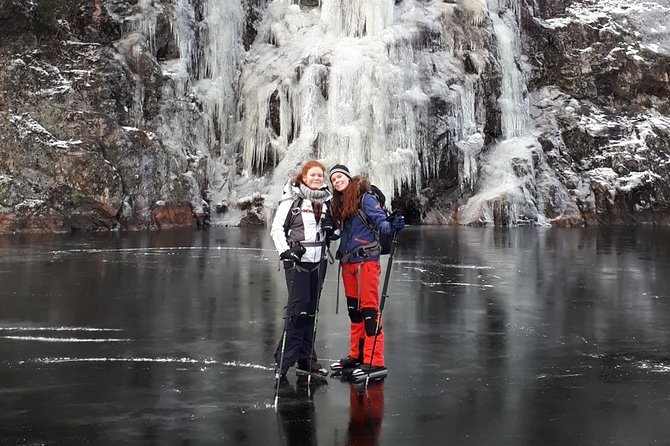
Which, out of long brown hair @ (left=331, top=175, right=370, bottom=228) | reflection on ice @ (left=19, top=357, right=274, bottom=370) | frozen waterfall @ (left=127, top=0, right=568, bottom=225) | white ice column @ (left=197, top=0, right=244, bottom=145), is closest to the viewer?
long brown hair @ (left=331, top=175, right=370, bottom=228)

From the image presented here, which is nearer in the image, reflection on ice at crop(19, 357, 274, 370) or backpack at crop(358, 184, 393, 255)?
backpack at crop(358, 184, 393, 255)

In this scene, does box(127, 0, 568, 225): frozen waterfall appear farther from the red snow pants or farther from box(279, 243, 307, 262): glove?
box(279, 243, 307, 262): glove

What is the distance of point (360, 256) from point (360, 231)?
0.22 meters

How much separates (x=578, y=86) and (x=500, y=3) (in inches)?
256

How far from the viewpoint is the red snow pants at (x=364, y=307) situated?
6152mm

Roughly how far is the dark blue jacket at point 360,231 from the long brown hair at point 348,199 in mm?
51

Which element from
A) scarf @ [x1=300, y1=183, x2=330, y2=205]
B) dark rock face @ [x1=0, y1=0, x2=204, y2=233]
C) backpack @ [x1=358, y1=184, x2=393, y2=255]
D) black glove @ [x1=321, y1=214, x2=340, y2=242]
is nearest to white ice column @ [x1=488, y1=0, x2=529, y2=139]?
dark rock face @ [x1=0, y1=0, x2=204, y2=233]

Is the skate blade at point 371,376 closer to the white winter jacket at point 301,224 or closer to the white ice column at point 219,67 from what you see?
the white winter jacket at point 301,224

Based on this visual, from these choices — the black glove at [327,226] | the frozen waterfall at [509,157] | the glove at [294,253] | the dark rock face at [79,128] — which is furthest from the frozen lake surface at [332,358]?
the frozen waterfall at [509,157]

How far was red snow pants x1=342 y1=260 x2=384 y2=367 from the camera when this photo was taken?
6152 millimetres

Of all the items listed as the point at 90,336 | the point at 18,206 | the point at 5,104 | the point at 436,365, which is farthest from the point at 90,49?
the point at 436,365

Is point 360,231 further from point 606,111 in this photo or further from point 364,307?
point 606,111

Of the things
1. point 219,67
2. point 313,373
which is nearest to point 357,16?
point 219,67

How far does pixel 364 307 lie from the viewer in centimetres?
621
